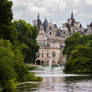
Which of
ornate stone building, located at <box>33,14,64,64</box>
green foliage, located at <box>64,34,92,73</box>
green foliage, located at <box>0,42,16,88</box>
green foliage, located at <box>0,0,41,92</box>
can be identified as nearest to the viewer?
green foliage, located at <box>0,42,16,88</box>

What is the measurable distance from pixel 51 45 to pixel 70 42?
31.5 m

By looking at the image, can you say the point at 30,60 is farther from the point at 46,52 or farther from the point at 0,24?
the point at 46,52

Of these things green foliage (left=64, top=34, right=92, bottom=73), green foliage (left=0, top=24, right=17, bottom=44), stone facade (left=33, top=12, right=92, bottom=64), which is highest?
stone facade (left=33, top=12, right=92, bottom=64)

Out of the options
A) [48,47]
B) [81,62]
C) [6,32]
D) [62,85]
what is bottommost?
[62,85]

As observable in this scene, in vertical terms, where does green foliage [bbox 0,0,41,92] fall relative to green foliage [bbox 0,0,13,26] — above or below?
below

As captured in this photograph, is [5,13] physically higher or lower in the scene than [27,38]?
lower

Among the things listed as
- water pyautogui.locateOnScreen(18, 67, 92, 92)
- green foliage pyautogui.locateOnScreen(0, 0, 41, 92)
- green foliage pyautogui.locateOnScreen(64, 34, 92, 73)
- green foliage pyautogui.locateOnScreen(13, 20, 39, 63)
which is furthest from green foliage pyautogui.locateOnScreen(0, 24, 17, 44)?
green foliage pyautogui.locateOnScreen(13, 20, 39, 63)

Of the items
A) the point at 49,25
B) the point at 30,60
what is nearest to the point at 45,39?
the point at 49,25

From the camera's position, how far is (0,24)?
48781mm

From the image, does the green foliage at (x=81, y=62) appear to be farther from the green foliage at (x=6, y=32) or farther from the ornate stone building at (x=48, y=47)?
the ornate stone building at (x=48, y=47)

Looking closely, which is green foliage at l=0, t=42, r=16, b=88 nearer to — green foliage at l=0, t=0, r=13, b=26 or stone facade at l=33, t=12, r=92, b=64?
green foliage at l=0, t=0, r=13, b=26

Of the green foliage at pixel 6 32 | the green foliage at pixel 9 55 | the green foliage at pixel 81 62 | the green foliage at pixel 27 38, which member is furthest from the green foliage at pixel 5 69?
the green foliage at pixel 27 38

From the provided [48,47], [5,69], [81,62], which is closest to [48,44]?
[48,47]

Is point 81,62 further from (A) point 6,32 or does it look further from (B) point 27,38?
(A) point 6,32
